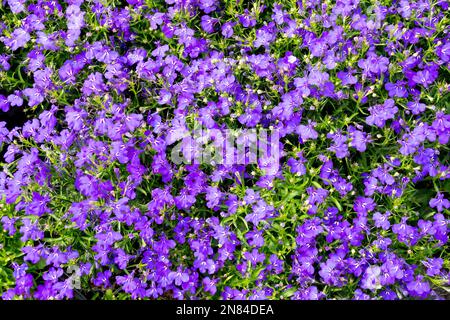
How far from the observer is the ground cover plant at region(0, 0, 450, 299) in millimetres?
3543

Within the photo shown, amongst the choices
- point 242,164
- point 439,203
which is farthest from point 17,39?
point 439,203

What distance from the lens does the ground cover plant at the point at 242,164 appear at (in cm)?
354

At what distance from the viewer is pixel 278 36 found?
4.12m

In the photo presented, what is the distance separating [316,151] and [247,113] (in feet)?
1.77

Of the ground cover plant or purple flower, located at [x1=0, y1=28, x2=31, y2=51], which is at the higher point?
purple flower, located at [x1=0, y1=28, x2=31, y2=51]

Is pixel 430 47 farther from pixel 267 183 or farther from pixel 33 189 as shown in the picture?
pixel 33 189

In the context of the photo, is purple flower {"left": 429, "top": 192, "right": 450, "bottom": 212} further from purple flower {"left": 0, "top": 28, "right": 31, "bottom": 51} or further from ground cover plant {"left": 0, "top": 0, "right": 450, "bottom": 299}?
purple flower {"left": 0, "top": 28, "right": 31, "bottom": 51}

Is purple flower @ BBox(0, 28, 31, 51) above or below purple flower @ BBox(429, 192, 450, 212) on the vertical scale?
above

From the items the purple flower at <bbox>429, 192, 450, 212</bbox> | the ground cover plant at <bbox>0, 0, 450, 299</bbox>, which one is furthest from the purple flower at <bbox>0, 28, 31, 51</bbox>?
the purple flower at <bbox>429, 192, 450, 212</bbox>

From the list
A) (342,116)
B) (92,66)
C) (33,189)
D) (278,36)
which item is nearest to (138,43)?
(92,66)

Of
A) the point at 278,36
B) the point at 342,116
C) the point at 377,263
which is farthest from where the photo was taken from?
the point at 278,36

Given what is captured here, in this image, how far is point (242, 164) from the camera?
148 inches

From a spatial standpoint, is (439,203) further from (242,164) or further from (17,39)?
(17,39)

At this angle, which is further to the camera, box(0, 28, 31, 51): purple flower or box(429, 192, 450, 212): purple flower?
box(0, 28, 31, 51): purple flower
